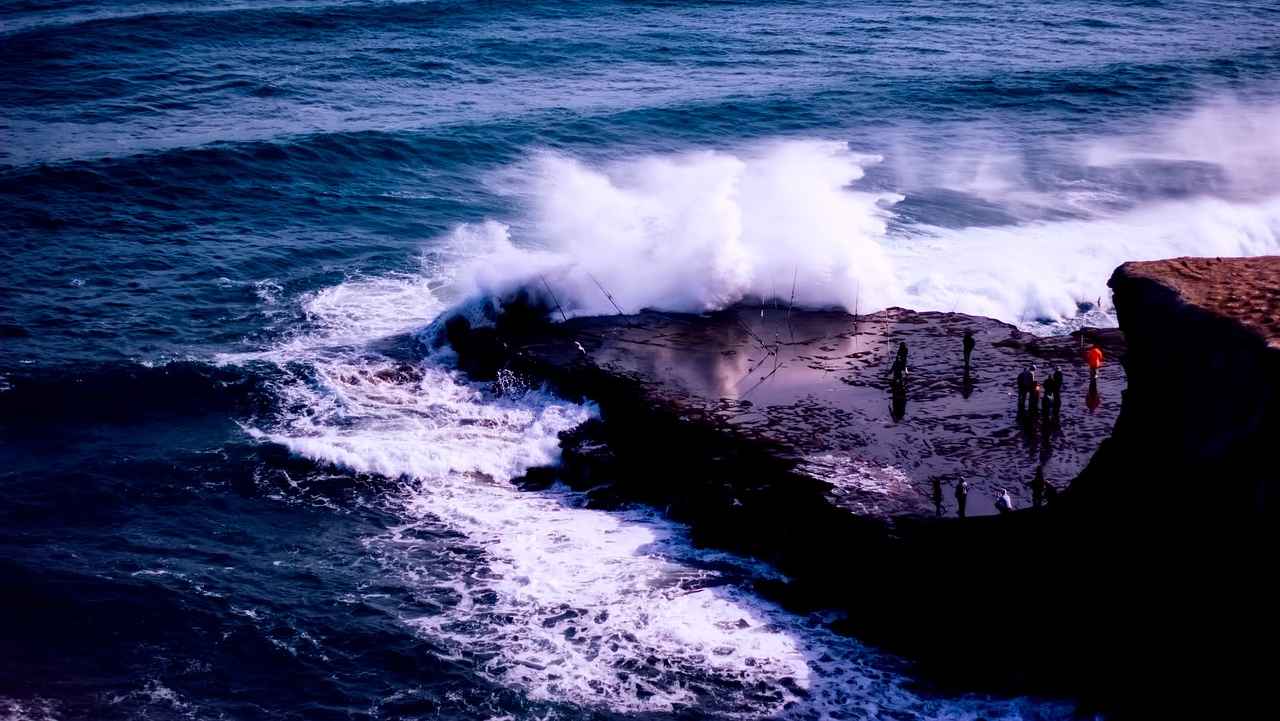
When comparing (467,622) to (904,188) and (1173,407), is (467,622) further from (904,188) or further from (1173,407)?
(904,188)

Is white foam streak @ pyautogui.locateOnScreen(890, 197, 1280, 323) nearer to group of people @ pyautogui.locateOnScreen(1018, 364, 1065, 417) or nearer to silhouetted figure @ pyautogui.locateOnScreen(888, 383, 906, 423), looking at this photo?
silhouetted figure @ pyautogui.locateOnScreen(888, 383, 906, 423)

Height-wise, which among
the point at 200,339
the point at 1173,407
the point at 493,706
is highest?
the point at 1173,407

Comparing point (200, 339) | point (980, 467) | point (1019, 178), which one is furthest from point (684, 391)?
point (1019, 178)

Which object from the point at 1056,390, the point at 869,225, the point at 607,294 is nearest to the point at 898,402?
the point at 1056,390

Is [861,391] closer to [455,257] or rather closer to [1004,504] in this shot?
Answer: [1004,504]

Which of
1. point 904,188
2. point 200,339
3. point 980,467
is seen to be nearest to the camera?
point 980,467

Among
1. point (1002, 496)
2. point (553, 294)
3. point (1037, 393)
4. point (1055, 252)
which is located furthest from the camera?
point (1055, 252)
